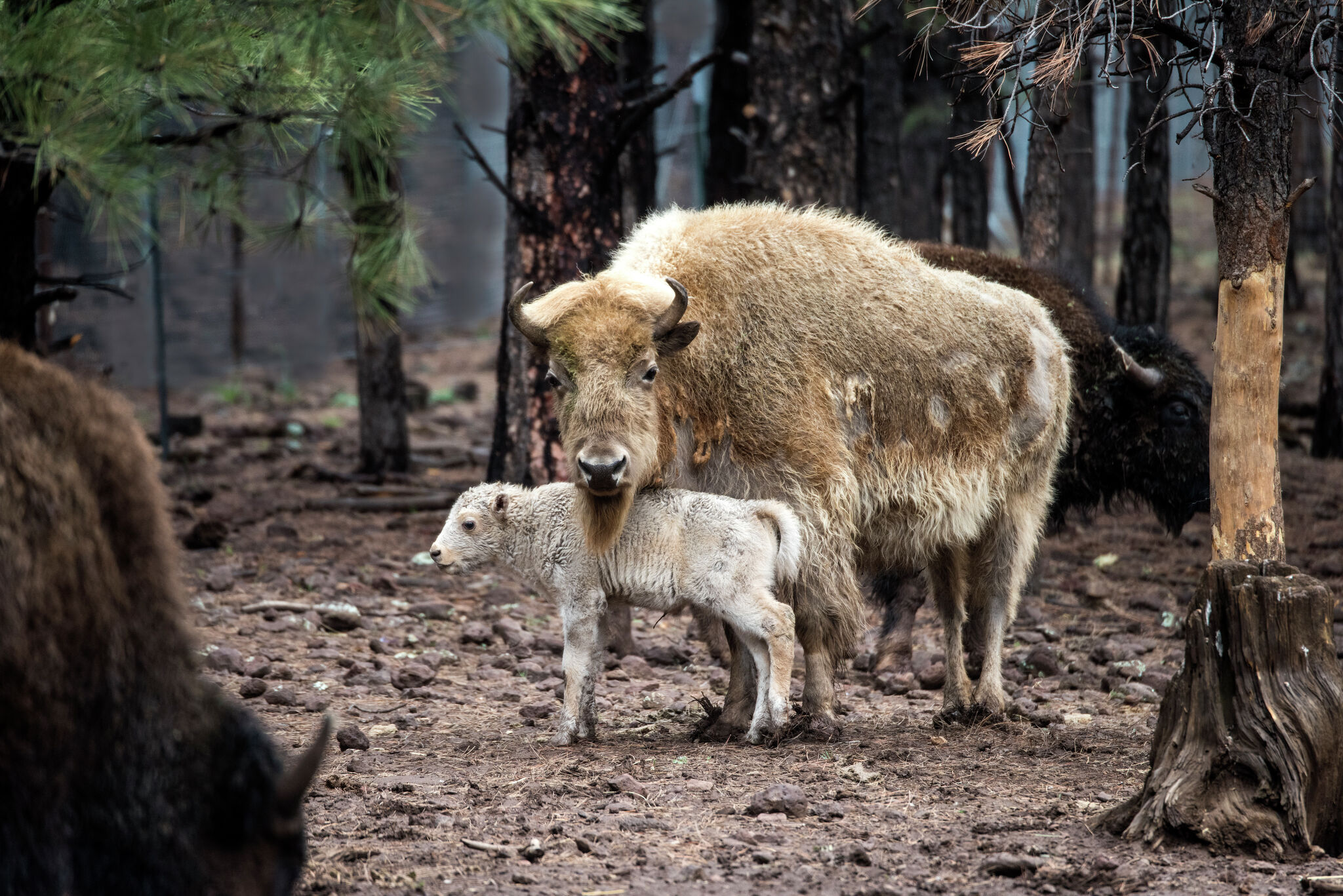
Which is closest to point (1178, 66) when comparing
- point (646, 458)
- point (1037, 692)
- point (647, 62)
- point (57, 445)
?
point (646, 458)

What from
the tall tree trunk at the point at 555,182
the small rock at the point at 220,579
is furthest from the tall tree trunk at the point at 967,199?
the small rock at the point at 220,579

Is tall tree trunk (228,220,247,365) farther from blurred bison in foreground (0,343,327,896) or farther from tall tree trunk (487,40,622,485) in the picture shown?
blurred bison in foreground (0,343,327,896)

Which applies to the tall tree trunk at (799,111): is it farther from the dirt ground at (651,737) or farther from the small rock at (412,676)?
the small rock at (412,676)

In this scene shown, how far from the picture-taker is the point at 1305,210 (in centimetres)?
2322

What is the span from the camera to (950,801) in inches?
182

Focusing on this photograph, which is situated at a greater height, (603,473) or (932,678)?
(603,473)

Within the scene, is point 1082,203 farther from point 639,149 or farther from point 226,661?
point 226,661

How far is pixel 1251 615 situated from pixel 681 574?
227cm

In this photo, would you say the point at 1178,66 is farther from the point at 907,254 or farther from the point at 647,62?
the point at 647,62

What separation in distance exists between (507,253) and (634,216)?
3.90m

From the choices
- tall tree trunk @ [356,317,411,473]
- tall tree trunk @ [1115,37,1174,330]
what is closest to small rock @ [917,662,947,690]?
tall tree trunk @ [356,317,411,473]

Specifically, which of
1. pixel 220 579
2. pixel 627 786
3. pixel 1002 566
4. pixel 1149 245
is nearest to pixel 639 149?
pixel 1149 245

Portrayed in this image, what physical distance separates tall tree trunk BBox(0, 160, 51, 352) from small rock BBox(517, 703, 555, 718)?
9.67 ft

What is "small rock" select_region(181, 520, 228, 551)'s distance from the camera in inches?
362
